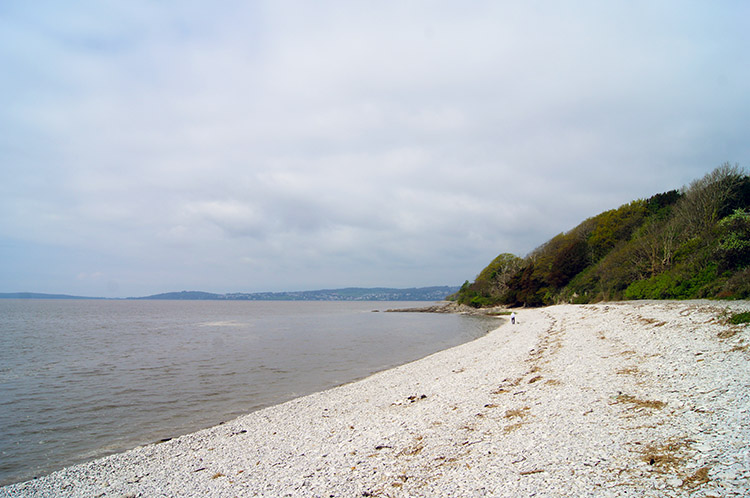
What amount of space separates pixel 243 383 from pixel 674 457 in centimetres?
1548

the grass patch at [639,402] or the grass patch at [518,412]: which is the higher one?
the grass patch at [639,402]

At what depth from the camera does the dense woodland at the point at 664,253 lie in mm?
23484

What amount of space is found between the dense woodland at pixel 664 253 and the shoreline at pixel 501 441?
14393 mm

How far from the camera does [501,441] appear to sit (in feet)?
22.3

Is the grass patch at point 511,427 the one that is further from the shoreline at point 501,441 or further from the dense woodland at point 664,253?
the dense woodland at point 664,253

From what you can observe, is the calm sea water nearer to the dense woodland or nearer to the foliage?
the dense woodland

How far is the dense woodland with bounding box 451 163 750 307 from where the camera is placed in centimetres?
2348

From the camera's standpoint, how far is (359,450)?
748 centimetres

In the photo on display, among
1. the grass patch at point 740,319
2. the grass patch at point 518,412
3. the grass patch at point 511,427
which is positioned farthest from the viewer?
the grass patch at point 740,319

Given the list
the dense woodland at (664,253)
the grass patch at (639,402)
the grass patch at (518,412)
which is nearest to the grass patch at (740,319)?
the grass patch at (639,402)

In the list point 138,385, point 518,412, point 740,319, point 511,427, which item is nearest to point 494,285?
point 740,319

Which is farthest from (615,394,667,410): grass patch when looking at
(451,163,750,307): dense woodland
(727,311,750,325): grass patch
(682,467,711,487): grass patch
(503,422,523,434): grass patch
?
(451,163,750,307): dense woodland

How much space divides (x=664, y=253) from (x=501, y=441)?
34.7m

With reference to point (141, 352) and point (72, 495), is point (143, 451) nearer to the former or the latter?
point (72, 495)
